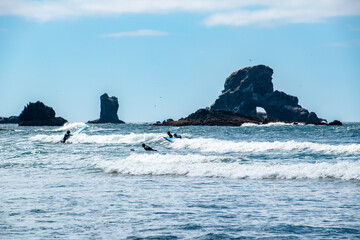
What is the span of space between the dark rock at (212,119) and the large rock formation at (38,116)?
1974 inches

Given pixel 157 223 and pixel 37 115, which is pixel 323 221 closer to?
pixel 157 223

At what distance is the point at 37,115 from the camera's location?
170 metres

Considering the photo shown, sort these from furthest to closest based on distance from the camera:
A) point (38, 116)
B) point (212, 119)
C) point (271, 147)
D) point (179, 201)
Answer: point (38, 116) < point (212, 119) < point (271, 147) < point (179, 201)

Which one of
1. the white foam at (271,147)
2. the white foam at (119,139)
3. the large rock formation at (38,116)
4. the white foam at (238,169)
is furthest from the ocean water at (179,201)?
the large rock formation at (38,116)

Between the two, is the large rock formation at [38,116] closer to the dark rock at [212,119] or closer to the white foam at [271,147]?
A: the dark rock at [212,119]

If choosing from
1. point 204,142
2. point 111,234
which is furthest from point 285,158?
point 111,234

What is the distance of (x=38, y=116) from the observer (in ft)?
556

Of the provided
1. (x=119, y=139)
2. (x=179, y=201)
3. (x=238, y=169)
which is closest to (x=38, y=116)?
Answer: (x=119, y=139)

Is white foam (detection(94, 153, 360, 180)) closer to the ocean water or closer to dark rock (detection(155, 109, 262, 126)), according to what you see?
the ocean water

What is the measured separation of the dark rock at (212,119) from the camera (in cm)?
13512

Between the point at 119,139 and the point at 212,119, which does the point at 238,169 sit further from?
the point at 212,119

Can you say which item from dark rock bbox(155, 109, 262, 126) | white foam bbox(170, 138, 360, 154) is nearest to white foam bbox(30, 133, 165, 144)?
white foam bbox(170, 138, 360, 154)

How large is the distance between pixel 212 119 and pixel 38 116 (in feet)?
226

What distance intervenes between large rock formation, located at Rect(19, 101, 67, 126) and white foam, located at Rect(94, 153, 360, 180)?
6064 inches
